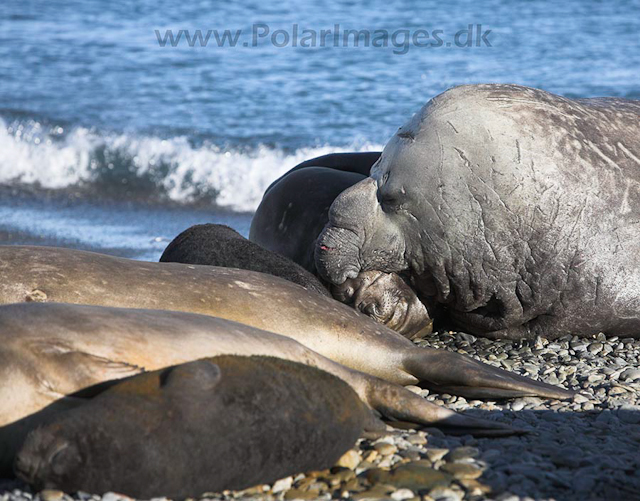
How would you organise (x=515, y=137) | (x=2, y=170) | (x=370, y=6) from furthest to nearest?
(x=370, y=6), (x=2, y=170), (x=515, y=137)

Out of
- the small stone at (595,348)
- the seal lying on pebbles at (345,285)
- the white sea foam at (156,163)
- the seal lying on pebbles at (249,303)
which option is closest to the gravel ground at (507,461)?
the seal lying on pebbles at (249,303)

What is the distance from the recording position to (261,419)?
11.5 ft

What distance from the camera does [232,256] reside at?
19.5 ft

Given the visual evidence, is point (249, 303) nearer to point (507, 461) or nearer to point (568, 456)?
point (507, 461)

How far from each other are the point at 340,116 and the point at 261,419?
12.0 m

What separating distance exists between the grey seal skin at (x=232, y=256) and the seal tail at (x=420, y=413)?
1.44m

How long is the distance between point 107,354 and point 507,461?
157 centimetres

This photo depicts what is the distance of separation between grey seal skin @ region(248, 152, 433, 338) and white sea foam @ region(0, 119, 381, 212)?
16.3 feet

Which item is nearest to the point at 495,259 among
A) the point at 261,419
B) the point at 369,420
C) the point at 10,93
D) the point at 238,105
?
the point at 369,420

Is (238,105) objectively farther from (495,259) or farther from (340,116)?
Result: (495,259)

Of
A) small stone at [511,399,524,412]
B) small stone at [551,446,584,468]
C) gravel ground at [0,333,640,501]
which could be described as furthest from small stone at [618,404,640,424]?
small stone at [551,446,584,468]

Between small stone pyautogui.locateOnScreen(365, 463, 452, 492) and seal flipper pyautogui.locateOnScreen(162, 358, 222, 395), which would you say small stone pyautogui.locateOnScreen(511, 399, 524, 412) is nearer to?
small stone pyautogui.locateOnScreen(365, 463, 452, 492)

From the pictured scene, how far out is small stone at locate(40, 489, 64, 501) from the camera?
3.37 meters

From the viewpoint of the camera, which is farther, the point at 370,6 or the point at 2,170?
the point at 370,6
